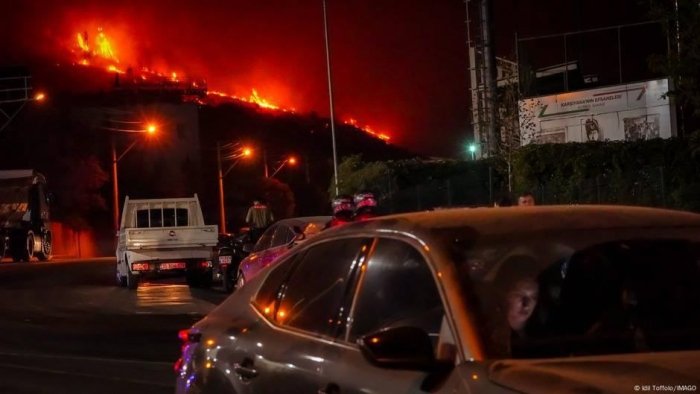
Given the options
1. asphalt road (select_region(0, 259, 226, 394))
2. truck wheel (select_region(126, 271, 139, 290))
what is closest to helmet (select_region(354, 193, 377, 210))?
asphalt road (select_region(0, 259, 226, 394))

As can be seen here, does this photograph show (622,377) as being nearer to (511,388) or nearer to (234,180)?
(511,388)

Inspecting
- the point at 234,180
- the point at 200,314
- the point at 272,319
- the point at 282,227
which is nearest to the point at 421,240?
the point at 272,319

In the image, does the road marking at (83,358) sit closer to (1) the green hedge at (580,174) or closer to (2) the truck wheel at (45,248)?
(1) the green hedge at (580,174)

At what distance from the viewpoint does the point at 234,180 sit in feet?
248

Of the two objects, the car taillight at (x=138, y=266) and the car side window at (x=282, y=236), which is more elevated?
the car side window at (x=282, y=236)

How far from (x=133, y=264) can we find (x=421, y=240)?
19641 mm

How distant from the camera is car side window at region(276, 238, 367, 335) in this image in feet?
13.9

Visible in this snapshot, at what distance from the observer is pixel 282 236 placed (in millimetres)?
15141

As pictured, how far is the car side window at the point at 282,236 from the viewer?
14.8 metres

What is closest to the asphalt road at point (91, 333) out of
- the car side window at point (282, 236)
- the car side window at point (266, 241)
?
the car side window at point (266, 241)

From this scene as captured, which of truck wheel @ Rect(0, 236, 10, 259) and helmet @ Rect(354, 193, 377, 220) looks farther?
truck wheel @ Rect(0, 236, 10, 259)

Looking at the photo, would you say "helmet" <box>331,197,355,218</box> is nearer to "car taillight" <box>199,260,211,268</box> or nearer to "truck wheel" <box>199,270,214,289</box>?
"car taillight" <box>199,260,211,268</box>

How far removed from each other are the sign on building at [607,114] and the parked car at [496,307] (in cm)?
3401

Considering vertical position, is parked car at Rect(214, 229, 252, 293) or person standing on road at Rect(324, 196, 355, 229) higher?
person standing on road at Rect(324, 196, 355, 229)
